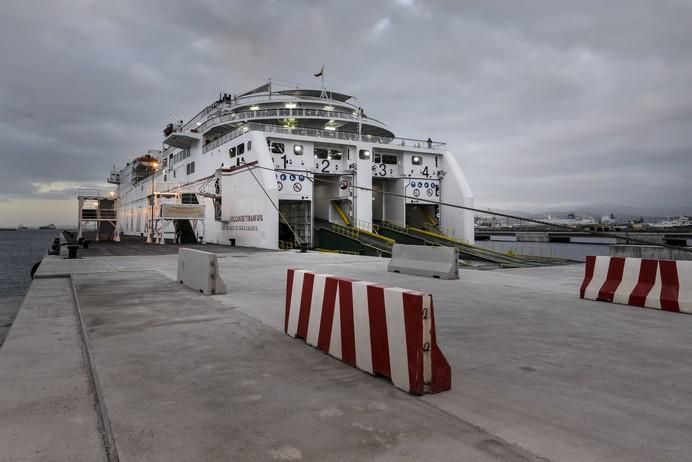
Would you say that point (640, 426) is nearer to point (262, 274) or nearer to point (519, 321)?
point (519, 321)

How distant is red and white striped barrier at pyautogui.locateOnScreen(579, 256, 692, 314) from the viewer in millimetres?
6555

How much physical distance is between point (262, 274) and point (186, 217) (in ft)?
60.0

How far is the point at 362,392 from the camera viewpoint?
3324mm

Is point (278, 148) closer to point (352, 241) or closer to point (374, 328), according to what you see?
point (352, 241)

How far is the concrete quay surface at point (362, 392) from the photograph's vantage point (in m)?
2.46

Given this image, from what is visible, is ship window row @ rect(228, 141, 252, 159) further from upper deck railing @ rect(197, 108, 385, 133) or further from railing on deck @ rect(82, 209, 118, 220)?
railing on deck @ rect(82, 209, 118, 220)

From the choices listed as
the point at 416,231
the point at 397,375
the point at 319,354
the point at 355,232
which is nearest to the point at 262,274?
the point at 319,354

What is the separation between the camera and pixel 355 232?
83.2ft

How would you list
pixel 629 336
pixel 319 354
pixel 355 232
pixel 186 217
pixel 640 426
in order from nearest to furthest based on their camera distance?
1. pixel 640 426
2. pixel 319 354
3. pixel 629 336
4. pixel 355 232
5. pixel 186 217

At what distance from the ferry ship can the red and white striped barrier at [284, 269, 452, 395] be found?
17.3 metres

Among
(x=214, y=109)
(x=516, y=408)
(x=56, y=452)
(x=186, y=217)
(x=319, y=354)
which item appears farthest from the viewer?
(x=214, y=109)

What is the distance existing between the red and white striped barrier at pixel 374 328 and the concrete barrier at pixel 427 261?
233 inches

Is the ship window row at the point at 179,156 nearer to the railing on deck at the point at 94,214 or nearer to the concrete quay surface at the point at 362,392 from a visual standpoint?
the railing on deck at the point at 94,214

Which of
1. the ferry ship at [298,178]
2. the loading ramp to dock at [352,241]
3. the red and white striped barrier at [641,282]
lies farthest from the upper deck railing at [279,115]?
the red and white striped barrier at [641,282]
